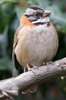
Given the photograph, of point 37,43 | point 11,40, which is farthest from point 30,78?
point 11,40

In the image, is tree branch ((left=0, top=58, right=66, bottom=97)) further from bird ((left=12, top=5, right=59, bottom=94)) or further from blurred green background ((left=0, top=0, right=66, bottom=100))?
blurred green background ((left=0, top=0, right=66, bottom=100))

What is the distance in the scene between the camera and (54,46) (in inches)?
149

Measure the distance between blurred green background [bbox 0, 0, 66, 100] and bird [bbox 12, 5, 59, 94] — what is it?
0.24 m

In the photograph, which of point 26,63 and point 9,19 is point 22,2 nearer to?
point 9,19

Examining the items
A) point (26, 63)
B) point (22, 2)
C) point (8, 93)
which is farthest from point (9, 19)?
point (8, 93)

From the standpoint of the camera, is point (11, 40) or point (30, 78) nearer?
point (30, 78)

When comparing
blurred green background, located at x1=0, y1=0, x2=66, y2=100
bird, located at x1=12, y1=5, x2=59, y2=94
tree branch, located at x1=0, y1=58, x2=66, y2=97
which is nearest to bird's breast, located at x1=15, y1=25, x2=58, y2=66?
bird, located at x1=12, y1=5, x2=59, y2=94

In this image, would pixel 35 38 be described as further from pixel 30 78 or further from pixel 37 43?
pixel 30 78

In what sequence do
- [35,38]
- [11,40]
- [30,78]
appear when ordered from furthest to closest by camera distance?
[11,40], [35,38], [30,78]

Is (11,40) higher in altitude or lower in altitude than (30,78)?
lower

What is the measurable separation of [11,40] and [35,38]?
0.67 meters

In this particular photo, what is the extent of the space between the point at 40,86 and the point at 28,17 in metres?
0.85

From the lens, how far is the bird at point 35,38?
373cm

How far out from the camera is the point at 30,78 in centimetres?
316
